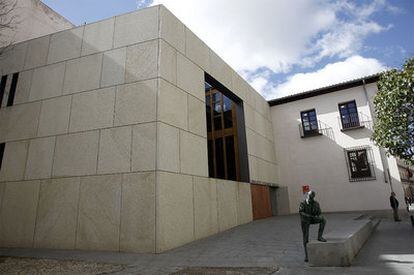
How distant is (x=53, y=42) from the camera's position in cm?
1108

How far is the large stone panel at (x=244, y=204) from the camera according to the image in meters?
12.2

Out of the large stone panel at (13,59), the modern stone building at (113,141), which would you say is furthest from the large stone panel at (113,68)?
the large stone panel at (13,59)

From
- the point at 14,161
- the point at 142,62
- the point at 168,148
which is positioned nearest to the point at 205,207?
the point at 168,148

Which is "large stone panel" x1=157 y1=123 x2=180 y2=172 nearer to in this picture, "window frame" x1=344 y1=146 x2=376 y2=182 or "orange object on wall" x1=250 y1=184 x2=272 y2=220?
"orange object on wall" x1=250 y1=184 x2=272 y2=220

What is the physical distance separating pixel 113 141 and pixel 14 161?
4.38 meters

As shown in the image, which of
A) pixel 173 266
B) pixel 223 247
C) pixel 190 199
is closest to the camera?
pixel 173 266

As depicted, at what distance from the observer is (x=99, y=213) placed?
8180 mm

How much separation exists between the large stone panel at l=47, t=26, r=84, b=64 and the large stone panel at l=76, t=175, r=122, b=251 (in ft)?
16.7

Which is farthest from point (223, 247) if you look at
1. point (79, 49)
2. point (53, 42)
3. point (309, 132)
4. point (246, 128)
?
point (309, 132)

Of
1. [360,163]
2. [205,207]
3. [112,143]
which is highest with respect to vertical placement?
[360,163]

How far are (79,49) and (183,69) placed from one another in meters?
3.99

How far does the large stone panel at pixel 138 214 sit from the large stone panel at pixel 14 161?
454 cm

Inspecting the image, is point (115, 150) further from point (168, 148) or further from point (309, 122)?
point (309, 122)

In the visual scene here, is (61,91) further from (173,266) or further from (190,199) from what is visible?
(173,266)
